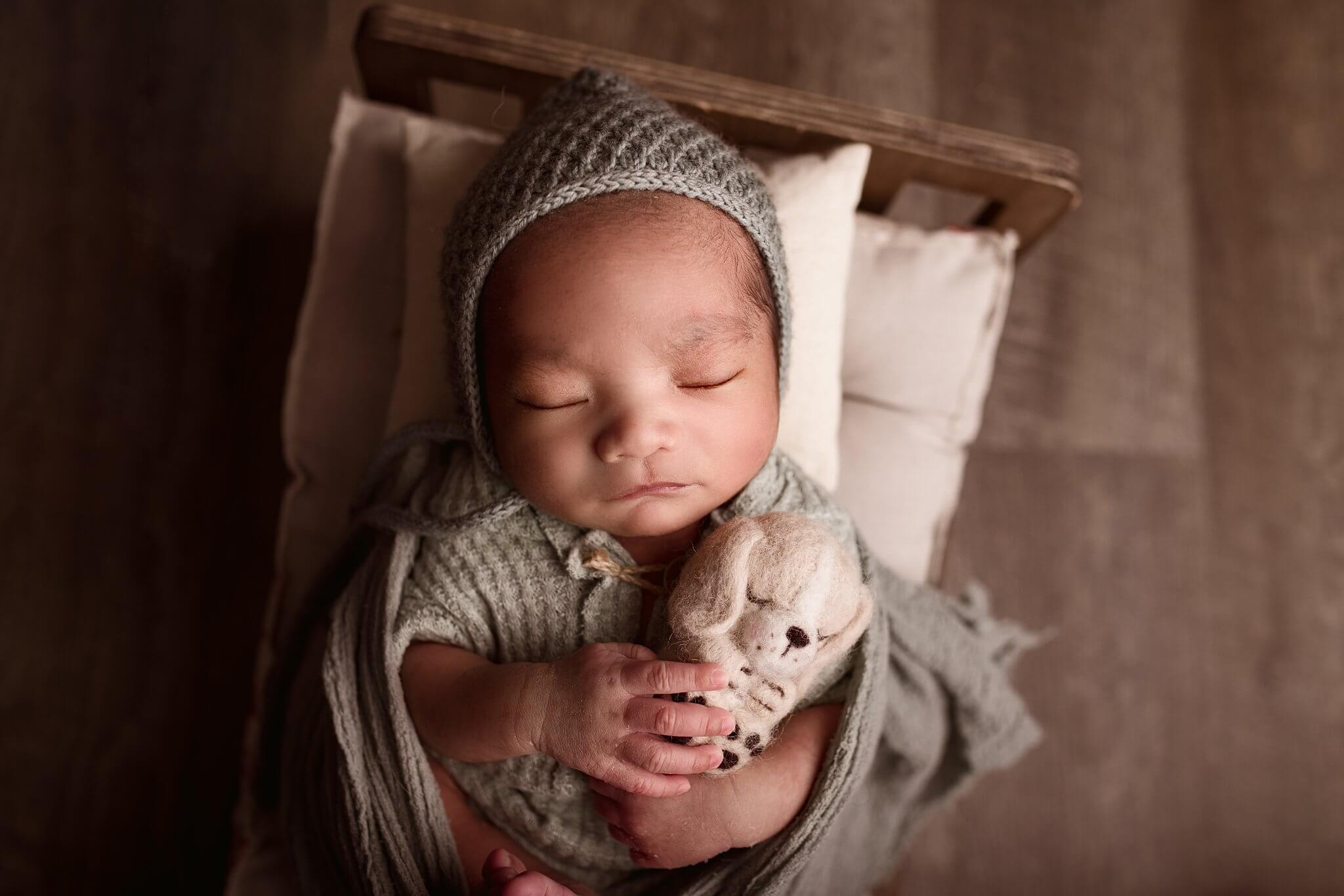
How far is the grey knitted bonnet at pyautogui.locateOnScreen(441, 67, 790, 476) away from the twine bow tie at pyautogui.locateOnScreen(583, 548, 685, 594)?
0.54 feet

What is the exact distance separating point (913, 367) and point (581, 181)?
2.25ft

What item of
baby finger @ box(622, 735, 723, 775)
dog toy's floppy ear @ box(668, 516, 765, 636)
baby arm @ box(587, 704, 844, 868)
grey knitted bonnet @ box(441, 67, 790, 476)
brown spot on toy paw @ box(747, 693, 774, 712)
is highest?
grey knitted bonnet @ box(441, 67, 790, 476)

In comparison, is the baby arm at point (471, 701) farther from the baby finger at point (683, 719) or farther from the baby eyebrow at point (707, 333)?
the baby eyebrow at point (707, 333)

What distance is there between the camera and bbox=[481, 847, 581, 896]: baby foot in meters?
0.99

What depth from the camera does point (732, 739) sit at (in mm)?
887

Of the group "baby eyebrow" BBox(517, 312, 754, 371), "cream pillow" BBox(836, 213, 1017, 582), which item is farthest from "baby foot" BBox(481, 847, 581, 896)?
"cream pillow" BBox(836, 213, 1017, 582)

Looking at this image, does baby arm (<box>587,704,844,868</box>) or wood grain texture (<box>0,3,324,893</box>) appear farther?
wood grain texture (<box>0,3,324,893</box>)

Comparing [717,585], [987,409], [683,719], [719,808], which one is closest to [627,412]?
[717,585]

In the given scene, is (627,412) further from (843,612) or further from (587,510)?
(843,612)

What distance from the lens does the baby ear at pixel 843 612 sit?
2.80 feet

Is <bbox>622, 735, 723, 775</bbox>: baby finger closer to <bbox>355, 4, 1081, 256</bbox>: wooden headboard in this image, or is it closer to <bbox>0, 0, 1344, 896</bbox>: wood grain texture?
<bbox>355, 4, 1081, 256</bbox>: wooden headboard

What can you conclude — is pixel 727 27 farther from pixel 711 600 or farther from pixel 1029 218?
pixel 711 600

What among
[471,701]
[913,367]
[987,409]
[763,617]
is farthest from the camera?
[987,409]

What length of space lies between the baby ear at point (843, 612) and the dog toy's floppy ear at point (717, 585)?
81mm
